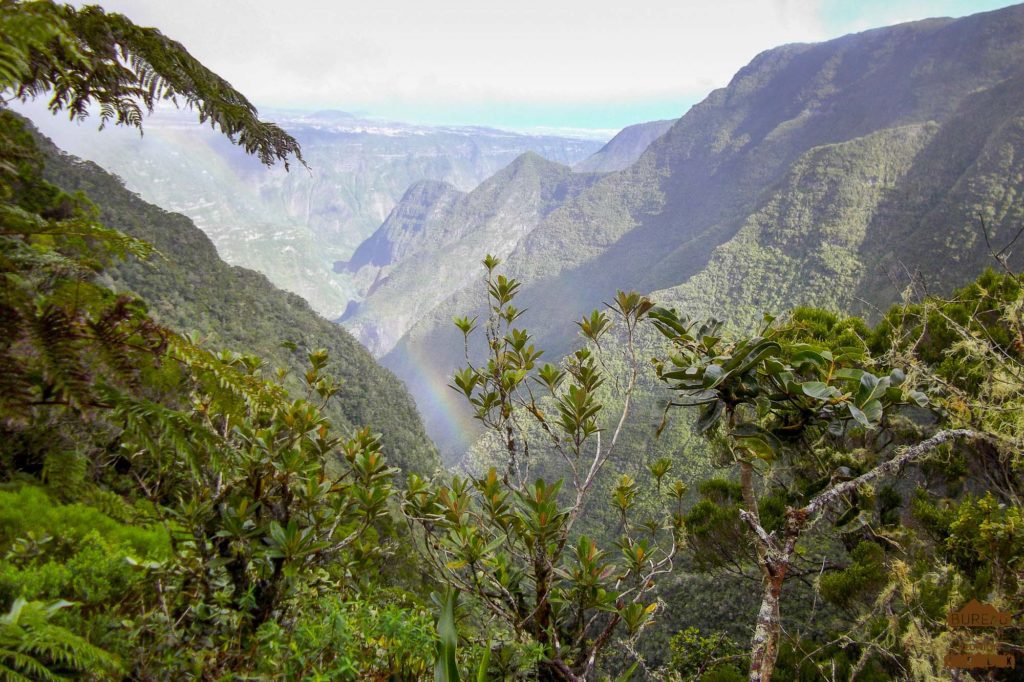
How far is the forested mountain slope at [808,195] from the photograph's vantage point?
4700 centimetres

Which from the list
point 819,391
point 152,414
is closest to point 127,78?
point 152,414

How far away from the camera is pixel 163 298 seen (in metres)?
32.3

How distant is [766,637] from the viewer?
1331mm

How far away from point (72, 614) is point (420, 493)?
1161 millimetres

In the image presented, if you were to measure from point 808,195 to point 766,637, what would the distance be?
258 feet

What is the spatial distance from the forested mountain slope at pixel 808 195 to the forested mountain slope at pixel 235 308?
76.3 feet

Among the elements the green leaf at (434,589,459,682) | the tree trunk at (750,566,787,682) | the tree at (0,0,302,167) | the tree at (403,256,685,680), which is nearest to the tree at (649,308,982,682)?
the tree trunk at (750,566,787,682)

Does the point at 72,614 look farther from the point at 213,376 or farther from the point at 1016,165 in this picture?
the point at 1016,165

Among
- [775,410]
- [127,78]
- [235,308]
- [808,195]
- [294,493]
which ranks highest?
[808,195]

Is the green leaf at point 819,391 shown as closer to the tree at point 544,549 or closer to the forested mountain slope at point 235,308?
the tree at point 544,549

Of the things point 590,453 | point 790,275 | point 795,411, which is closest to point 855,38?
point 790,275

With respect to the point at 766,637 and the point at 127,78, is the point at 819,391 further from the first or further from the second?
the point at 127,78

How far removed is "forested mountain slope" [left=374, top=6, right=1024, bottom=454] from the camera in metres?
47.0

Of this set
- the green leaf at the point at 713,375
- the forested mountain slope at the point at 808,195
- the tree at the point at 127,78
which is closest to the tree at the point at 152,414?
the tree at the point at 127,78
